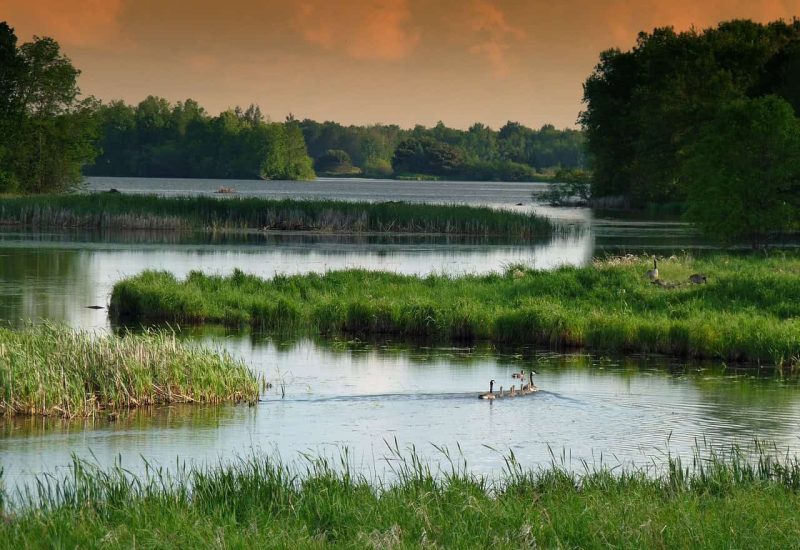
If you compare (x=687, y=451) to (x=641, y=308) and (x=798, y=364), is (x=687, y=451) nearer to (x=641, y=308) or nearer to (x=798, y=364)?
(x=798, y=364)

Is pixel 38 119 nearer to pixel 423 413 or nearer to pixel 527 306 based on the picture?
pixel 527 306

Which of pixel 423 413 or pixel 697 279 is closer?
pixel 423 413

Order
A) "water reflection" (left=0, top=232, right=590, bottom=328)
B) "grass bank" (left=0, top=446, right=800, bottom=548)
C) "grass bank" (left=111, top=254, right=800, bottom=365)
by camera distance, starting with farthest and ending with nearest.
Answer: "water reflection" (left=0, top=232, right=590, bottom=328), "grass bank" (left=111, top=254, right=800, bottom=365), "grass bank" (left=0, top=446, right=800, bottom=548)

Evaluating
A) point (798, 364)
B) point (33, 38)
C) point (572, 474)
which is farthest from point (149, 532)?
point (33, 38)

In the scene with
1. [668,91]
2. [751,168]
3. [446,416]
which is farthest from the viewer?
[668,91]

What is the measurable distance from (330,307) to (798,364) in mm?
11016

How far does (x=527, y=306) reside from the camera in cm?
2858

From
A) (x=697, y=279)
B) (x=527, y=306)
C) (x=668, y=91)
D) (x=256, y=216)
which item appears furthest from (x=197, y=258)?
(x=668, y=91)

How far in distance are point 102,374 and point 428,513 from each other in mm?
9265

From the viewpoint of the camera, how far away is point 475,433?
18031mm

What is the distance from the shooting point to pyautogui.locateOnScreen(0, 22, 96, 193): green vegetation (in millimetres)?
83500

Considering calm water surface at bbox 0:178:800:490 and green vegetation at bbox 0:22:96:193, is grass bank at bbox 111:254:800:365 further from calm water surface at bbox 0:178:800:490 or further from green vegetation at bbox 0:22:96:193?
green vegetation at bbox 0:22:96:193

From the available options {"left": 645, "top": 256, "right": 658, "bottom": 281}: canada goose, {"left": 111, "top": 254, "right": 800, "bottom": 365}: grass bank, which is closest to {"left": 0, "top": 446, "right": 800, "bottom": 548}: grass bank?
{"left": 111, "top": 254, "right": 800, "bottom": 365}: grass bank

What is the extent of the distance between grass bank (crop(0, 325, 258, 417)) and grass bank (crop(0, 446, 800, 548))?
5194 millimetres
